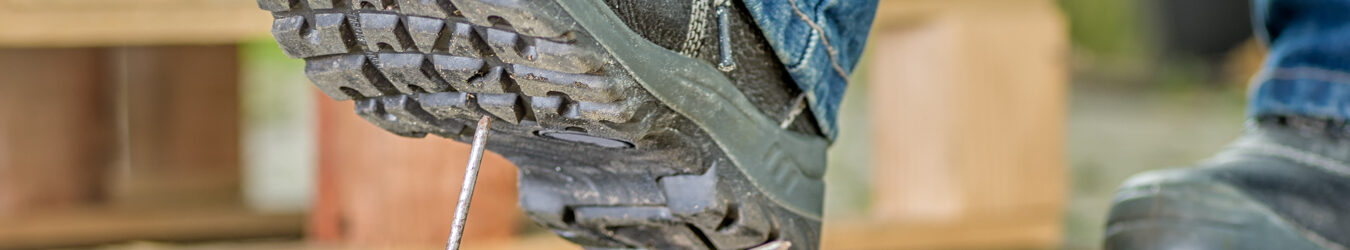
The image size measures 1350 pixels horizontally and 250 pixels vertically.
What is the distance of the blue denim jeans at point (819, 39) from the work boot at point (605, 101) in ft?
0.03

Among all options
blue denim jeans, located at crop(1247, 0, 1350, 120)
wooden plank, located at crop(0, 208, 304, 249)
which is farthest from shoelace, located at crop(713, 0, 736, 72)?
wooden plank, located at crop(0, 208, 304, 249)

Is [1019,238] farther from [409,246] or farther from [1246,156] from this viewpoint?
[409,246]

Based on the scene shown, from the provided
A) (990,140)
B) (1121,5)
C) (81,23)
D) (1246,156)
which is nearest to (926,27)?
(990,140)

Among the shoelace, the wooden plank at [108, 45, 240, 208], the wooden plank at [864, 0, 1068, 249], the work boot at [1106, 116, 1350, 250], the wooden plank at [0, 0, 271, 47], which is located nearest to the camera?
the shoelace

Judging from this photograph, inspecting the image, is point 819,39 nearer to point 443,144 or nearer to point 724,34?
point 724,34

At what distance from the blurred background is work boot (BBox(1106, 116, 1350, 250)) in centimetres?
46

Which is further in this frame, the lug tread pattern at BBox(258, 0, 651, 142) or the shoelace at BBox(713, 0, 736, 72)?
the shoelace at BBox(713, 0, 736, 72)

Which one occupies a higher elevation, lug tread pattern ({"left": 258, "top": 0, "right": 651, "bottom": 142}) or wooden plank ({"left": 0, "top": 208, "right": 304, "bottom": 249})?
lug tread pattern ({"left": 258, "top": 0, "right": 651, "bottom": 142})

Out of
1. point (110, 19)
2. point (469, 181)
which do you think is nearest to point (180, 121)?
point (110, 19)

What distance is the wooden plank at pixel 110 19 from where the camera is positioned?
1114 mm

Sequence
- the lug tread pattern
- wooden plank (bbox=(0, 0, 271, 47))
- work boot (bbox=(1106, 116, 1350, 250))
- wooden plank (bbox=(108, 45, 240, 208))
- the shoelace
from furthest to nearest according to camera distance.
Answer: wooden plank (bbox=(108, 45, 240, 208)) → wooden plank (bbox=(0, 0, 271, 47)) → work boot (bbox=(1106, 116, 1350, 250)) → the shoelace → the lug tread pattern

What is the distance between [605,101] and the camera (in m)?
0.54

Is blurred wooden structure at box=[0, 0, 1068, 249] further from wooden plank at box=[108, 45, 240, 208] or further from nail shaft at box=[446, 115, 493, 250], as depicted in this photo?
nail shaft at box=[446, 115, 493, 250]

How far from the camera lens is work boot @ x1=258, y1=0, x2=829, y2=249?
514mm
